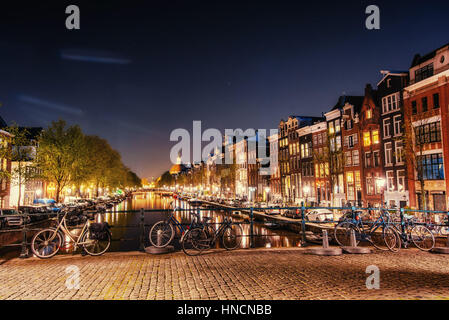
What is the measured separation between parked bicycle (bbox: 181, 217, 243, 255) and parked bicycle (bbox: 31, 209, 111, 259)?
2.79 m

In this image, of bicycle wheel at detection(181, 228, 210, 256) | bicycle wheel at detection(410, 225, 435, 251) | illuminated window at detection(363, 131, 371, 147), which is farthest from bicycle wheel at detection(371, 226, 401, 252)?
illuminated window at detection(363, 131, 371, 147)

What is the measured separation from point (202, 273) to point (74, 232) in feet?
18.5

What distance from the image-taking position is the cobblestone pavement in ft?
19.9

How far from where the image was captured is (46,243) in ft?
32.7

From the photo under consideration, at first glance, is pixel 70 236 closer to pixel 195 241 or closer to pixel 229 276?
pixel 195 241

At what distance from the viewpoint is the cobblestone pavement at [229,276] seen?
605 cm

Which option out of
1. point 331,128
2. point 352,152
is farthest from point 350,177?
point 331,128

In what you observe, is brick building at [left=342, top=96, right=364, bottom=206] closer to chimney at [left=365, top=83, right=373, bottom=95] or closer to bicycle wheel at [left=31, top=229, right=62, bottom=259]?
chimney at [left=365, top=83, right=373, bottom=95]

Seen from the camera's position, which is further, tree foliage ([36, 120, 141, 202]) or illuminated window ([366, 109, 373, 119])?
tree foliage ([36, 120, 141, 202])

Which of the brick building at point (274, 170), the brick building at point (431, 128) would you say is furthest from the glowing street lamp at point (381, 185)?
the brick building at point (274, 170)

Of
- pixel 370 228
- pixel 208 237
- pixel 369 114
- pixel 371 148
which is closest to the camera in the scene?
pixel 208 237

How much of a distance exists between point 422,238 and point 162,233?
10.1 meters
